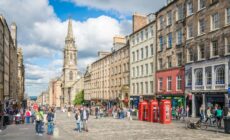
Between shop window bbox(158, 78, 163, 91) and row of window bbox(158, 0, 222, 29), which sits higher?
row of window bbox(158, 0, 222, 29)

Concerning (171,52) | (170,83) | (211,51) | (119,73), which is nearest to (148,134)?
(211,51)

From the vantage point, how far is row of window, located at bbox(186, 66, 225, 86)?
103 ft

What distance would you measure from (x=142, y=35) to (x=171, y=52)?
10.9 meters

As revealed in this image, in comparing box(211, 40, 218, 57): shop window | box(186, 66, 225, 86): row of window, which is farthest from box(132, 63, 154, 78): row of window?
box(211, 40, 218, 57): shop window

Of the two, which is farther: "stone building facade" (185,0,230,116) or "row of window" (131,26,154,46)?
"row of window" (131,26,154,46)

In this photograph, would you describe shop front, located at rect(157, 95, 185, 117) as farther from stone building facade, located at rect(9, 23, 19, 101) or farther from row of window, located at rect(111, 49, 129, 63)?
stone building facade, located at rect(9, 23, 19, 101)

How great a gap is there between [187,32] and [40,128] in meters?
23.5

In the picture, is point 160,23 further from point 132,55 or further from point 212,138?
point 212,138

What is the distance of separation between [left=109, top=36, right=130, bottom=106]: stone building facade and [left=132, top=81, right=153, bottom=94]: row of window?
3364 mm

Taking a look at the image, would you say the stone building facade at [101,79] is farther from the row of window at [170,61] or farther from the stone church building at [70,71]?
the stone church building at [70,71]

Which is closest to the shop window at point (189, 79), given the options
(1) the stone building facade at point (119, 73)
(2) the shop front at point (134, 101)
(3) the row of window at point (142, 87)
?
(3) the row of window at point (142, 87)

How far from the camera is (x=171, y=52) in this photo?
1620 inches

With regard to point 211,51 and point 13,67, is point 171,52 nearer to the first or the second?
point 211,51

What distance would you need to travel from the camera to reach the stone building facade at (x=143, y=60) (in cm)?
4706
